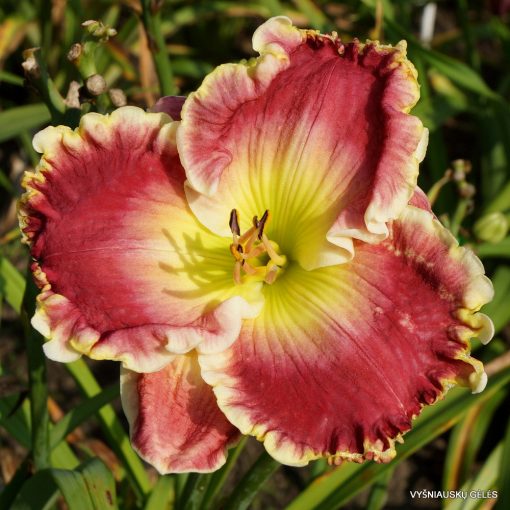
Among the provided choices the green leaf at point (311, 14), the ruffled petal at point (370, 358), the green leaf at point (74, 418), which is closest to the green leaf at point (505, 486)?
the ruffled petal at point (370, 358)

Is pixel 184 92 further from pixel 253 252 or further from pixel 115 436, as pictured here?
pixel 253 252

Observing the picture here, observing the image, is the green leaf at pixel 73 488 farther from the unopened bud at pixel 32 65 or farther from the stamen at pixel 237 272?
the unopened bud at pixel 32 65

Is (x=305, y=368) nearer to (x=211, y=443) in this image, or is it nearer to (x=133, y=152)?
(x=211, y=443)

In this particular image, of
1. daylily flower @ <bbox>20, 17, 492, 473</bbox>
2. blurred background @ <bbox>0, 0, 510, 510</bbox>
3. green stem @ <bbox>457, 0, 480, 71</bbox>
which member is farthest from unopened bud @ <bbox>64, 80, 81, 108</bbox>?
green stem @ <bbox>457, 0, 480, 71</bbox>

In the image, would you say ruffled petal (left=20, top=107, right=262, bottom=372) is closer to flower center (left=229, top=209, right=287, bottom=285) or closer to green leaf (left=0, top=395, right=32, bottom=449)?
flower center (left=229, top=209, right=287, bottom=285)

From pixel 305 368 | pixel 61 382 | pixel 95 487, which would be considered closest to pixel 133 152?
pixel 305 368
